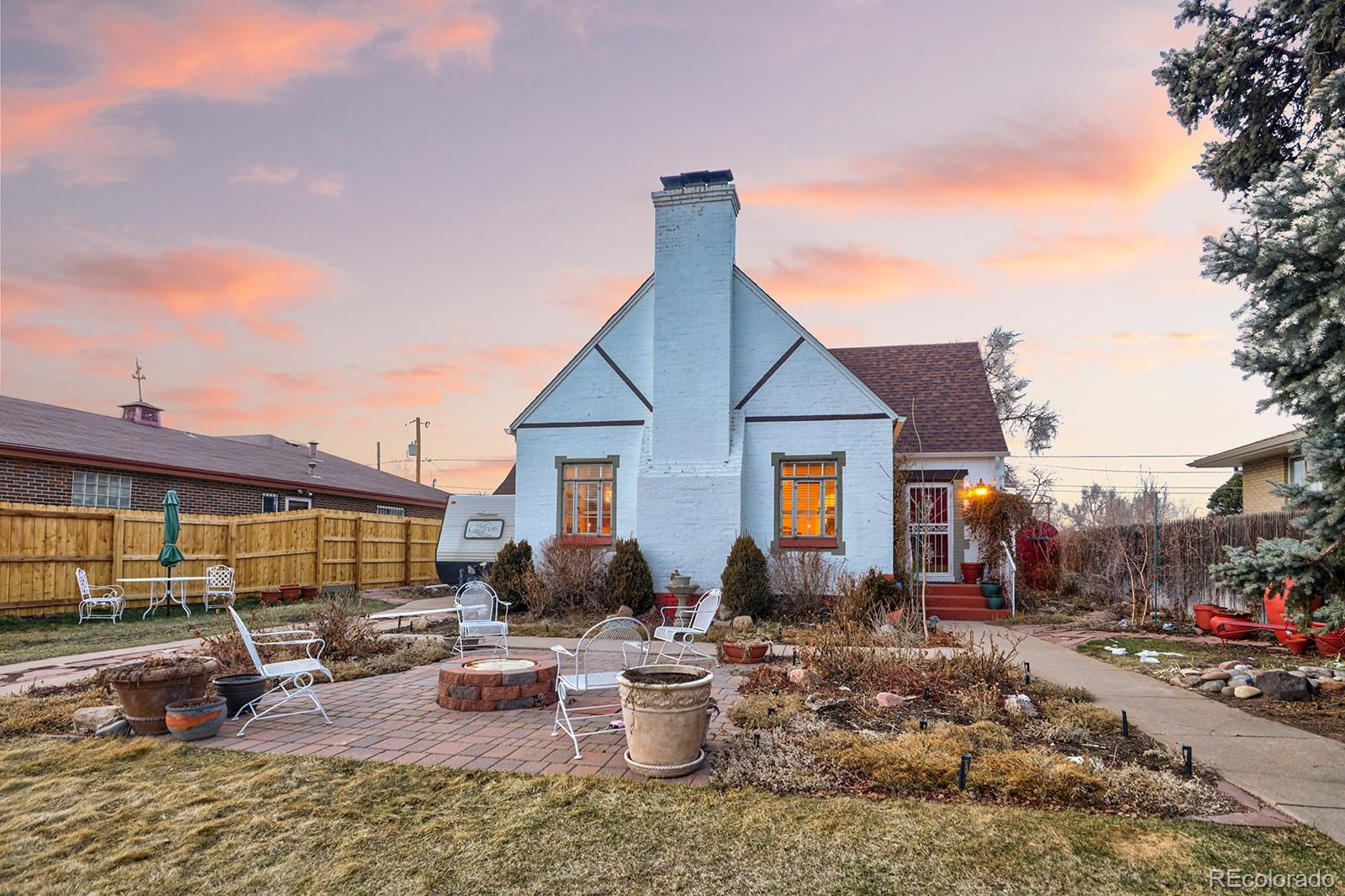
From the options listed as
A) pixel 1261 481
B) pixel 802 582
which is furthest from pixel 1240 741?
pixel 1261 481

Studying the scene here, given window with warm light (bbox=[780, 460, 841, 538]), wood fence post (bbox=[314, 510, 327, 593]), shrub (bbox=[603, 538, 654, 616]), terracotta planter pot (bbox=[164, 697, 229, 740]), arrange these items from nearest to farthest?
terracotta planter pot (bbox=[164, 697, 229, 740])
shrub (bbox=[603, 538, 654, 616])
window with warm light (bbox=[780, 460, 841, 538])
wood fence post (bbox=[314, 510, 327, 593])

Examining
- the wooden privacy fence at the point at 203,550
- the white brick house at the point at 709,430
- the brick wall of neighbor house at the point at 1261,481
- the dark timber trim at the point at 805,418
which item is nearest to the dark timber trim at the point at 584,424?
the white brick house at the point at 709,430

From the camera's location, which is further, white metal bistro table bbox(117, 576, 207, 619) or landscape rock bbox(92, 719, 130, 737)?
white metal bistro table bbox(117, 576, 207, 619)

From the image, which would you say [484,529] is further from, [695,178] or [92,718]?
[92,718]

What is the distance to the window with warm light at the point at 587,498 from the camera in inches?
602

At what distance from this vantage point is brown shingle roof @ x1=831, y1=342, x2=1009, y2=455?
16.9 metres

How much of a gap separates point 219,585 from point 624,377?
981 centimetres

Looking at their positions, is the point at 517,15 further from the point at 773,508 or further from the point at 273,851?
the point at 273,851

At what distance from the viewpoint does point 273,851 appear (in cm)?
374

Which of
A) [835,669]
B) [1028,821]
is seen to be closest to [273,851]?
[1028,821]

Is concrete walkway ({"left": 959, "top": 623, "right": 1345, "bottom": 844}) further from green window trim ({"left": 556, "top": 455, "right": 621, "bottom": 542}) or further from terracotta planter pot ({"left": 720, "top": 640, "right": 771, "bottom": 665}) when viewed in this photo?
green window trim ({"left": 556, "top": 455, "right": 621, "bottom": 542})

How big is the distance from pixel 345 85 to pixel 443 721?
10.6m

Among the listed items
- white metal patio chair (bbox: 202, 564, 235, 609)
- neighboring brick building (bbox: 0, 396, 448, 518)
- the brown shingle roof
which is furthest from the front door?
neighboring brick building (bbox: 0, 396, 448, 518)

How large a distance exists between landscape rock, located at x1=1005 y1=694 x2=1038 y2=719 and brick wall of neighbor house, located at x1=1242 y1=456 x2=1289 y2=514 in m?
15.8
